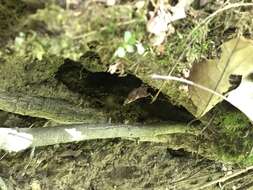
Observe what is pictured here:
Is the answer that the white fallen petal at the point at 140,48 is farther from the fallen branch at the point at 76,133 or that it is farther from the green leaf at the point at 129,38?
the fallen branch at the point at 76,133

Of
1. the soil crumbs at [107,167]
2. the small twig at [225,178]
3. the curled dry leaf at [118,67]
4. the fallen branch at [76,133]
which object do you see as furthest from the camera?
the small twig at [225,178]

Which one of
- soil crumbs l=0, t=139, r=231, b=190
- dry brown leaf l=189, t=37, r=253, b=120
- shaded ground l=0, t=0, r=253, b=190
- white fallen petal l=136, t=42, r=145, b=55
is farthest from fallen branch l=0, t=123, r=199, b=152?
white fallen petal l=136, t=42, r=145, b=55

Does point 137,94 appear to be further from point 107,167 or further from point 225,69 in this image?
point 107,167

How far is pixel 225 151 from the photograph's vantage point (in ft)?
5.93

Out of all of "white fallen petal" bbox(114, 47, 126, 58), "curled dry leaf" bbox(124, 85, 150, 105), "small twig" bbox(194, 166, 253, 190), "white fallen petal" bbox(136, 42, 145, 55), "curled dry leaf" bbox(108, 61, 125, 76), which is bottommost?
"small twig" bbox(194, 166, 253, 190)

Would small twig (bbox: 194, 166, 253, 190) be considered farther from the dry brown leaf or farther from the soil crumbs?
the dry brown leaf

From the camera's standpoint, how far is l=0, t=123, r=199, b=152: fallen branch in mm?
1517

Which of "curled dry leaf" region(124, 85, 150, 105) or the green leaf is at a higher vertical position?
"curled dry leaf" region(124, 85, 150, 105)

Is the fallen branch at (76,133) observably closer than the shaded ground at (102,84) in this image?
No

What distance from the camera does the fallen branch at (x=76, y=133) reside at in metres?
1.52

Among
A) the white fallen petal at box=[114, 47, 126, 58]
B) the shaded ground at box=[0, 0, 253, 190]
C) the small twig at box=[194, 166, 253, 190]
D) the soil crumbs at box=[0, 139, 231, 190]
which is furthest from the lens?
the small twig at box=[194, 166, 253, 190]

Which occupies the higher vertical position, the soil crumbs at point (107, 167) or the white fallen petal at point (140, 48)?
the white fallen petal at point (140, 48)

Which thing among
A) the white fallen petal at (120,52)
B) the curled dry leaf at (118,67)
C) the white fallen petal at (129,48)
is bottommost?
the white fallen petal at (120,52)

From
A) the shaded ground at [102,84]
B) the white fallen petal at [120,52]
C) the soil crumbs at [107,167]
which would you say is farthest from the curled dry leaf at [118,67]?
the soil crumbs at [107,167]
